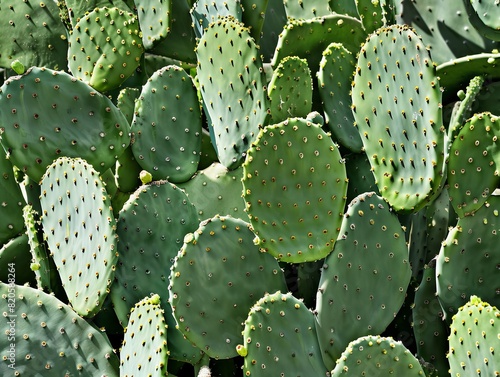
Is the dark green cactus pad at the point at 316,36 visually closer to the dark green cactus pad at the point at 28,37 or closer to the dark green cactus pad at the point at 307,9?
the dark green cactus pad at the point at 307,9

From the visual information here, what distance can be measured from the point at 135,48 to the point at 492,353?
174 cm

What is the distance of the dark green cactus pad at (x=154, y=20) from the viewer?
10.6 feet

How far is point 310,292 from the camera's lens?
8.70ft

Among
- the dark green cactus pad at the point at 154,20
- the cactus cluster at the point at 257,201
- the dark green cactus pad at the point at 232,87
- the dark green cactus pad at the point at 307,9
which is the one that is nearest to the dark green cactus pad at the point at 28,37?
the cactus cluster at the point at 257,201

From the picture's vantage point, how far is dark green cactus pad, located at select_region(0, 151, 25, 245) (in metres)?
3.02

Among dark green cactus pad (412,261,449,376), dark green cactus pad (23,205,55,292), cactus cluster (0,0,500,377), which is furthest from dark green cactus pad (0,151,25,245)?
dark green cactus pad (412,261,449,376)

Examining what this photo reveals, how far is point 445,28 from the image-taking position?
3.18 m

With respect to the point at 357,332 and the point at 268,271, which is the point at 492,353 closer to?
the point at 357,332

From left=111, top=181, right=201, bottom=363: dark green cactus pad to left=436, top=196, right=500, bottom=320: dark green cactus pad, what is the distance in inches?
32.2

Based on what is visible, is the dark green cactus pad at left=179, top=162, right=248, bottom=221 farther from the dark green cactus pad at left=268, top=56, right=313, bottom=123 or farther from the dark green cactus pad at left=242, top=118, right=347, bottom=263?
the dark green cactus pad at left=242, top=118, right=347, bottom=263

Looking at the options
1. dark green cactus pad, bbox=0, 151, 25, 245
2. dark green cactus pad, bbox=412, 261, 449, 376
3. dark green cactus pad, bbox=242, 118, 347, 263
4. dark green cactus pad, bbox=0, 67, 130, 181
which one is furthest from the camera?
dark green cactus pad, bbox=0, 151, 25, 245

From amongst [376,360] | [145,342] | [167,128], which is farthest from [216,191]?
[376,360]

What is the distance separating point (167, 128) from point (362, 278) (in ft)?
3.09

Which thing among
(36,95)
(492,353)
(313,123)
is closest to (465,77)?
(313,123)
